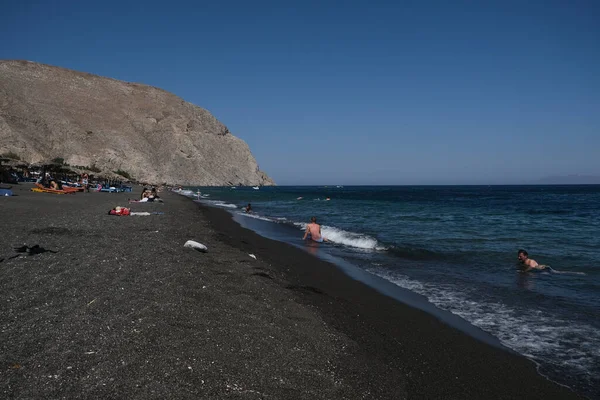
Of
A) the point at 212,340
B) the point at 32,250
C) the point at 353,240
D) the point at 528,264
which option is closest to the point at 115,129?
the point at 353,240

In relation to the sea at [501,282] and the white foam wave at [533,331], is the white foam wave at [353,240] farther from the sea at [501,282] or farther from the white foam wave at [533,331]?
the white foam wave at [533,331]

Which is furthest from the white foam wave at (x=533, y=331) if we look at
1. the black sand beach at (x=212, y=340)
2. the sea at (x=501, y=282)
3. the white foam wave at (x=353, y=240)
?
the white foam wave at (x=353, y=240)

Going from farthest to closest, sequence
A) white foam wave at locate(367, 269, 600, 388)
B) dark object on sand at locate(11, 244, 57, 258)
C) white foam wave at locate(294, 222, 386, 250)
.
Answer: white foam wave at locate(294, 222, 386, 250), dark object on sand at locate(11, 244, 57, 258), white foam wave at locate(367, 269, 600, 388)

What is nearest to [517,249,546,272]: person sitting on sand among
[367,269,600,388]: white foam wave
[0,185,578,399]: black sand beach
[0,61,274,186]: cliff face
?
[367,269,600,388]: white foam wave

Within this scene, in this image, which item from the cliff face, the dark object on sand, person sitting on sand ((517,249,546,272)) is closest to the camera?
the dark object on sand

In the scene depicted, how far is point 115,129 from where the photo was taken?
10038 cm

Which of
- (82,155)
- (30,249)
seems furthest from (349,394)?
(82,155)

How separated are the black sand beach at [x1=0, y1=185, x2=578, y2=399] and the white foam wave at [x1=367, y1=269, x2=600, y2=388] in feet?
1.73

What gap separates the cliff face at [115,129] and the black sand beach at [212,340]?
77.0 meters

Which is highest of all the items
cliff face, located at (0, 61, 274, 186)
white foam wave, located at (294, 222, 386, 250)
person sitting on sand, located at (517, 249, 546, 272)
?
cliff face, located at (0, 61, 274, 186)

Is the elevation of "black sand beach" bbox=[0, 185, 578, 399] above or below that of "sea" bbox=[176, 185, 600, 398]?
above

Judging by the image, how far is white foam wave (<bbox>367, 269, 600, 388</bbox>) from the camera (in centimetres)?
529

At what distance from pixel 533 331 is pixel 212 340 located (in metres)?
5.10

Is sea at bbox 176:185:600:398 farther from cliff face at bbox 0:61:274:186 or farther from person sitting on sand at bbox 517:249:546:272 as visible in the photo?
cliff face at bbox 0:61:274:186
